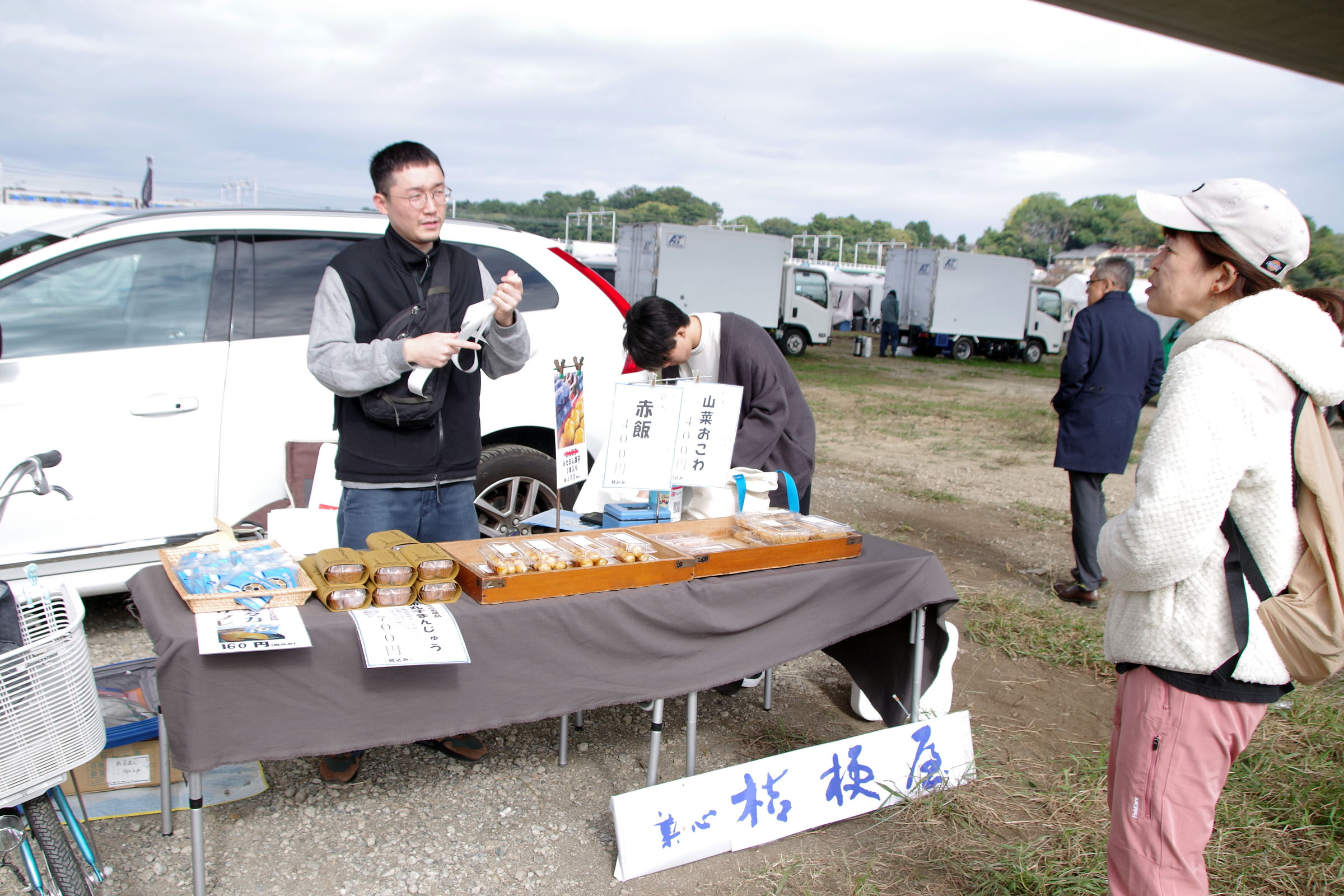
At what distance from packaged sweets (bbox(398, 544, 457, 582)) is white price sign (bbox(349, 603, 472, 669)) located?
76mm

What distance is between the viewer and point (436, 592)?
6.91 ft

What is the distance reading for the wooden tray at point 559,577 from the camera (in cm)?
212

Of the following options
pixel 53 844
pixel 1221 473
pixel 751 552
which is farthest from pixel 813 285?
pixel 53 844

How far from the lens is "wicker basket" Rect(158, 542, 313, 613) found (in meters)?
1.90

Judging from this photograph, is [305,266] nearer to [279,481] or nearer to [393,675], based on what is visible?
[279,481]

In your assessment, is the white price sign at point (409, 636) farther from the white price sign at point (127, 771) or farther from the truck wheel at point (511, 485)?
the truck wheel at point (511, 485)

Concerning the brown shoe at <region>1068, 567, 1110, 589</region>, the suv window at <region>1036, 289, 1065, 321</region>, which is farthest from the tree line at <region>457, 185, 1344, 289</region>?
the brown shoe at <region>1068, 567, 1110, 589</region>

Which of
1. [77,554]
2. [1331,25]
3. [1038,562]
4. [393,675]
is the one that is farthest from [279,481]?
[1331,25]

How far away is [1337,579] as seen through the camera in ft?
4.99

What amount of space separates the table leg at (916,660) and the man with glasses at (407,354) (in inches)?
58.3

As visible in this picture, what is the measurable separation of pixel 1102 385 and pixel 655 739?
3.36m

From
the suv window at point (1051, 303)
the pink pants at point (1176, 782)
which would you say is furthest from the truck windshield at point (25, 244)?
the suv window at point (1051, 303)

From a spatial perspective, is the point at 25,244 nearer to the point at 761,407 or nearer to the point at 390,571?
the point at 390,571

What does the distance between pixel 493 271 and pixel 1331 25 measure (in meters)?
10.6
